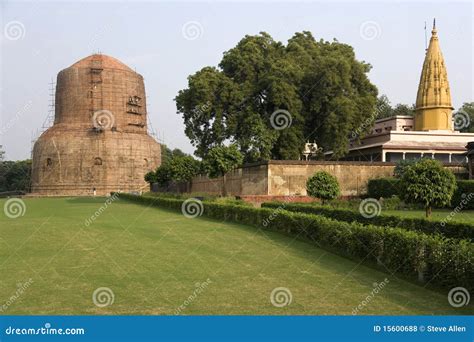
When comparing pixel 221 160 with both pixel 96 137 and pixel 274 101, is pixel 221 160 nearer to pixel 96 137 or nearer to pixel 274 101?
pixel 274 101

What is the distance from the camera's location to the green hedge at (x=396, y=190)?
2316cm

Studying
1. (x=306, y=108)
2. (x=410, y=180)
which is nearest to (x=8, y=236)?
(x=410, y=180)

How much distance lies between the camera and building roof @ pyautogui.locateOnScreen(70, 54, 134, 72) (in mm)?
57312

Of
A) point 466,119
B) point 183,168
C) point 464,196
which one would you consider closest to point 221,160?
point 183,168

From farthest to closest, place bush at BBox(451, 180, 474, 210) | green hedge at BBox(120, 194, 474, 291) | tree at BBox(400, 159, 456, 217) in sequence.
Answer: bush at BBox(451, 180, 474, 210) < tree at BBox(400, 159, 456, 217) < green hedge at BBox(120, 194, 474, 291)

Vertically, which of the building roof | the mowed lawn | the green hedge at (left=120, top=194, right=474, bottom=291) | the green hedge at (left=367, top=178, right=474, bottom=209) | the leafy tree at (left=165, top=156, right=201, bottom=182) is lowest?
the mowed lawn

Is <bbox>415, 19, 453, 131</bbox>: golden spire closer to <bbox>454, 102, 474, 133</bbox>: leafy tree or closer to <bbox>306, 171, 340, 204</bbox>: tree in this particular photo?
<bbox>454, 102, 474, 133</bbox>: leafy tree

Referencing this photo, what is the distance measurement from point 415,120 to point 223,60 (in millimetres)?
19294

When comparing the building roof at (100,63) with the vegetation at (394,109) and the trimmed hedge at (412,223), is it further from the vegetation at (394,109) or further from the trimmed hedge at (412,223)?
the trimmed hedge at (412,223)

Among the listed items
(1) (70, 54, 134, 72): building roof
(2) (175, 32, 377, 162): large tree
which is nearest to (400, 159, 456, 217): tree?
(2) (175, 32, 377, 162): large tree

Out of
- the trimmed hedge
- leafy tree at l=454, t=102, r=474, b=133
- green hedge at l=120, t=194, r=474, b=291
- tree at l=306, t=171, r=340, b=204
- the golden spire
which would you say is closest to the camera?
green hedge at l=120, t=194, r=474, b=291

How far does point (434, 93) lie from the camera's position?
4144 cm

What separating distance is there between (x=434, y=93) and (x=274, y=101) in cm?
1887

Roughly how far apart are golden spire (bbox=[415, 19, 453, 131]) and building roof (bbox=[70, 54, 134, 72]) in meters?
33.9
